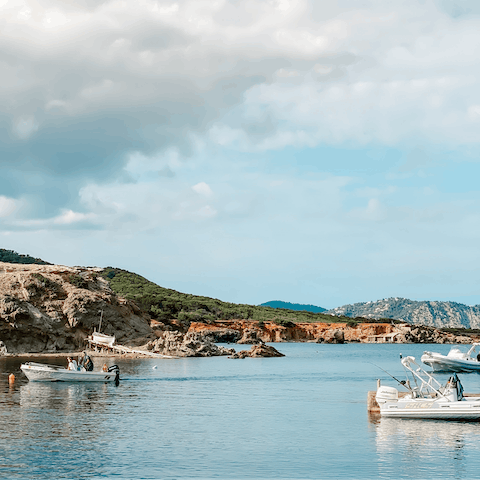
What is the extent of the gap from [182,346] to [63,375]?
41269mm

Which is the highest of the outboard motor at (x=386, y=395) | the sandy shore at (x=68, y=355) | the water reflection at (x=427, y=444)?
the outboard motor at (x=386, y=395)

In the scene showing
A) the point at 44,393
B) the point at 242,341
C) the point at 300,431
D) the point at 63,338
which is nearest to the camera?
the point at 300,431

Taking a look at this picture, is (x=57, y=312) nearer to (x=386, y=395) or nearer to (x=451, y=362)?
(x=451, y=362)

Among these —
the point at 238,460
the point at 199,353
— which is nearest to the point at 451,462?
the point at 238,460

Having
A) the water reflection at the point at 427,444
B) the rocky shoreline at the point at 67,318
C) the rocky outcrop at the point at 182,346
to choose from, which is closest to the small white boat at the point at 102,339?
the rocky shoreline at the point at 67,318

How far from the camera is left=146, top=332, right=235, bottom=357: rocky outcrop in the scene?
97.8 m

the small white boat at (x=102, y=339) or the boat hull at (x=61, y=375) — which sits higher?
the small white boat at (x=102, y=339)

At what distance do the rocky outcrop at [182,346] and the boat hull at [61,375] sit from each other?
38852mm

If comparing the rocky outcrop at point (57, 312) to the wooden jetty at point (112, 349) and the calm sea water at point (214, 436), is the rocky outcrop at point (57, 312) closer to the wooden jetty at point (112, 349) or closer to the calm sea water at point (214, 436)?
the wooden jetty at point (112, 349)

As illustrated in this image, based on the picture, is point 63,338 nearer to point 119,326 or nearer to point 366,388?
point 119,326

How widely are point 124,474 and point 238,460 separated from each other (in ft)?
17.8

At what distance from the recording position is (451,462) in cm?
2705

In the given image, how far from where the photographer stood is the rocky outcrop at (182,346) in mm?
97775

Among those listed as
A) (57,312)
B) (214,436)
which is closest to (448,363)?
(214,436)
